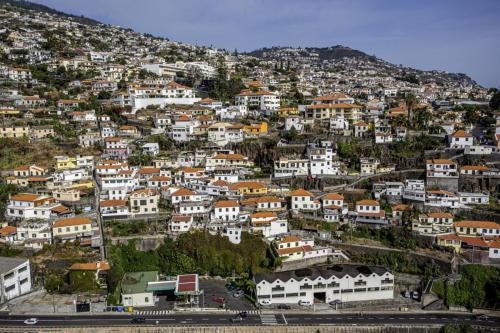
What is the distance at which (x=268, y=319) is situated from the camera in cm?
2866

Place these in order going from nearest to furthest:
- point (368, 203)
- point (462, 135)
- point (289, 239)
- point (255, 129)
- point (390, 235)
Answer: point (289, 239), point (390, 235), point (368, 203), point (462, 135), point (255, 129)

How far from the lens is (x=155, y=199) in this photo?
130 ft

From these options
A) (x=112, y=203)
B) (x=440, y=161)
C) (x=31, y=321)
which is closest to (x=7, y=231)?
(x=112, y=203)

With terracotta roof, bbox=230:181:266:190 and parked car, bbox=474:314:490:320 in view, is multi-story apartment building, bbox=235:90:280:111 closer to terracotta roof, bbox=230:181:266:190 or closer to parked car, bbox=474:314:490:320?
terracotta roof, bbox=230:181:266:190

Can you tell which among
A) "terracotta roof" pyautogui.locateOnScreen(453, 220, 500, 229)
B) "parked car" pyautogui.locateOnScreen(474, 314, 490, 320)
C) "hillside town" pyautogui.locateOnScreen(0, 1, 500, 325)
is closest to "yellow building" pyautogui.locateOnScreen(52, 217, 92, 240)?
"hillside town" pyautogui.locateOnScreen(0, 1, 500, 325)

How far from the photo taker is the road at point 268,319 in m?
27.6

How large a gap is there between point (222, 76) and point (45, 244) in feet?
181

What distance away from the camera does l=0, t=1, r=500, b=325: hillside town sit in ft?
104

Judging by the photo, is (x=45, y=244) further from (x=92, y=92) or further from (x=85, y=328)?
(x=92, y=92)

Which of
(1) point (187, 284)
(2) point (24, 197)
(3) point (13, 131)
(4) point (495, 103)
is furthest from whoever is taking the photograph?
(4) point (495, 103)

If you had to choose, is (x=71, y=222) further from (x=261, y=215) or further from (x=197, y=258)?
(x=261, y=215)

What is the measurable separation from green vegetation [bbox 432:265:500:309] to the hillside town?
10 centimetres

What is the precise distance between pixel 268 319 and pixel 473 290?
631 inches

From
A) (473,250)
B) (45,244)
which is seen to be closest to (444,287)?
(473,250)
